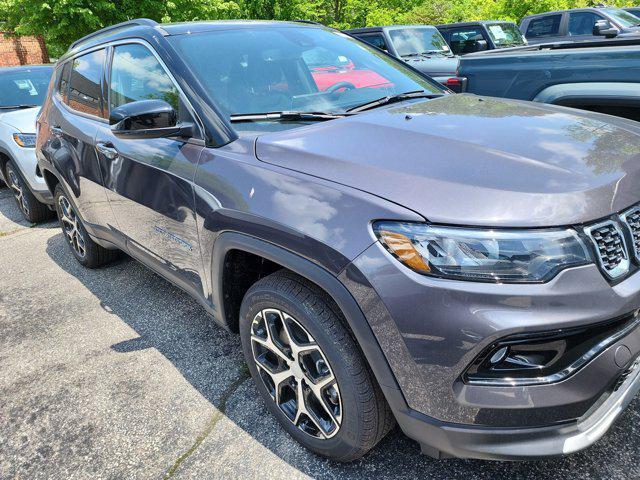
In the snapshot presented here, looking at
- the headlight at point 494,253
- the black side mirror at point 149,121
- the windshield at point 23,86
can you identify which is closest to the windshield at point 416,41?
the windshield at point 23,86

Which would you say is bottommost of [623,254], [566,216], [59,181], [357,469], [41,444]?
[41,444]

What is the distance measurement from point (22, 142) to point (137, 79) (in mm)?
3278

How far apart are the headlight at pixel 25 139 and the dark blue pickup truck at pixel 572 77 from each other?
448cm

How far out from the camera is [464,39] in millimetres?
11320

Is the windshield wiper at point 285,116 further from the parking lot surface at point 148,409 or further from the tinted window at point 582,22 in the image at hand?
the tinted window at point 582,22

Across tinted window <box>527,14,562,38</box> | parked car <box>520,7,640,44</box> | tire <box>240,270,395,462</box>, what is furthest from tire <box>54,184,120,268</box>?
tinted window <box>527,14,562,38</box>

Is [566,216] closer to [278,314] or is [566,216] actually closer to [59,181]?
[278,314]

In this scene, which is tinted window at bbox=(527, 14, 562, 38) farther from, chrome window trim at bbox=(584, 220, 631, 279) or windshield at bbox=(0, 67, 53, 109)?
chrome window trim at bbox=(584, 220, 631, 279)

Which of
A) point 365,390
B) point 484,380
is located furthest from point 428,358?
point 365,390

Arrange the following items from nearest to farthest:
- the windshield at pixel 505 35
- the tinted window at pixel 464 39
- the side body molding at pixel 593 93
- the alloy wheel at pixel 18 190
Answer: the side body molding at pixel 593 93
the alloy wheel at pixel 18 190
the windshield at pixel 505 35
the tinted window at pixel 464 39

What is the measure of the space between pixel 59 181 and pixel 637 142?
383 cm

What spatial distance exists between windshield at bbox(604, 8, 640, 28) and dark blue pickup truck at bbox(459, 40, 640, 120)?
25.8 ft

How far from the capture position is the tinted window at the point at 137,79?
2492mm

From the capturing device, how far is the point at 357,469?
2.07 metres
